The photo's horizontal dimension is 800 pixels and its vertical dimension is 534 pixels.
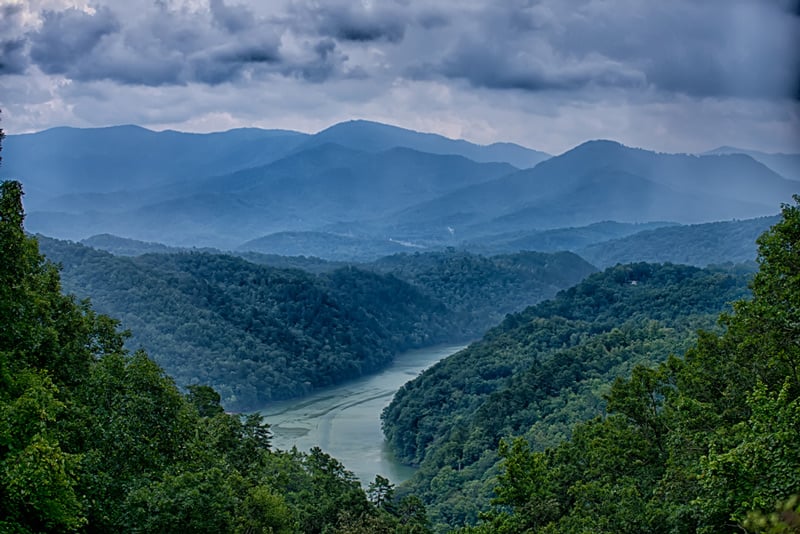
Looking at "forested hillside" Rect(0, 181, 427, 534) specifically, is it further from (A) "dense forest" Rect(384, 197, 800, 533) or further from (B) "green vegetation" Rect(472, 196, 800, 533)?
(B) "green vegetation" Rect(472, 196, 800, 533)

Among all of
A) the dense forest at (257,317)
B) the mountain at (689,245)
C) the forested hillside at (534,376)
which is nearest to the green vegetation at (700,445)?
the forested hillside at (534,376)

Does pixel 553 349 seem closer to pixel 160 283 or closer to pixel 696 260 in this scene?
pixel 160 283

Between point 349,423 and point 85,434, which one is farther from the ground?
point 85,434

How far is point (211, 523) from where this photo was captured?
40.2ft

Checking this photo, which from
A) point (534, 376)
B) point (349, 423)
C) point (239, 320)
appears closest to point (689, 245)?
point (239, 320)

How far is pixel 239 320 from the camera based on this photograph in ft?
253

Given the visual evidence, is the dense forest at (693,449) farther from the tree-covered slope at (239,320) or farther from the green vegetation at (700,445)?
the tree-covered slope at (239,320)

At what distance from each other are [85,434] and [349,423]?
153ft

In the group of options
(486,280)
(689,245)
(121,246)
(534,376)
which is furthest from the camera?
(689,245)

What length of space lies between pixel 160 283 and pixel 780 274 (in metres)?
71.0

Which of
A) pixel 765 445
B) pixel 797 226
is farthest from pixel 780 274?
pixel 765 445

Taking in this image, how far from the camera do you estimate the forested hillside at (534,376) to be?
127 feet

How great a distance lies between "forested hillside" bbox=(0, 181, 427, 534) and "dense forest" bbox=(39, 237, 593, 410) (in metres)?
51.7

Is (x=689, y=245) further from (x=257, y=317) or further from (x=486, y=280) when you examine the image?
(x=257, y=317)
